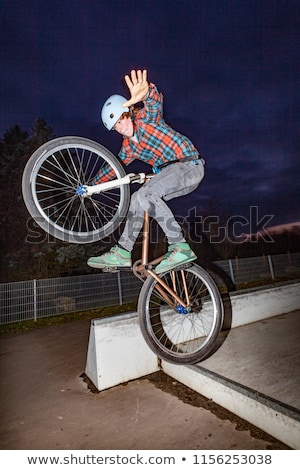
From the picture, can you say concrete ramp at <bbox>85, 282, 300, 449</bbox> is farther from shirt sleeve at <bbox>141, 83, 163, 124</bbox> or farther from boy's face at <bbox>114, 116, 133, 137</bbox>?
shirt sleeve at <bbox>141, 83, 163, 124</bbox>

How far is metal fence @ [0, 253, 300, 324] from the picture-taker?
9531 mm

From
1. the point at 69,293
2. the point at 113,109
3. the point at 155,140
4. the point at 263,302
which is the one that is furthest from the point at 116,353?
the point at 69,293

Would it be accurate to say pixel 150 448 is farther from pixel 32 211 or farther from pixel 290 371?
pixel 32 211

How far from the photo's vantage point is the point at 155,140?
108 inches

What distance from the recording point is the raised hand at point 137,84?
2.31 m

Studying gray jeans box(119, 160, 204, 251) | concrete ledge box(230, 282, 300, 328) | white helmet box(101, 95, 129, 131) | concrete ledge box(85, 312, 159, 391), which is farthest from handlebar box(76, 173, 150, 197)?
concrete ledge box(230, 282, 300, 328)

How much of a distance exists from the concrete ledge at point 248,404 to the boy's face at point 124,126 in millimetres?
3084

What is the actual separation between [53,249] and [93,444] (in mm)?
12303

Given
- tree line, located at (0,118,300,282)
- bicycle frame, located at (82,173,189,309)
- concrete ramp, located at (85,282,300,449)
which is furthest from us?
tree line, located at (0,118,300,282)

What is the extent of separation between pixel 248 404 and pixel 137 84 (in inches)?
136

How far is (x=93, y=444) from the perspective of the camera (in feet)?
9.70

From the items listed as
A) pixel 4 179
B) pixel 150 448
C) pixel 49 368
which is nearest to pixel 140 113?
pixel 150 448

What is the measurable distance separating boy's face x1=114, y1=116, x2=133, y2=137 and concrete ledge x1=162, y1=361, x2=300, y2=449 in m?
3.08

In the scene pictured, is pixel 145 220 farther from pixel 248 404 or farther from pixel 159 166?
pixel 248 404
